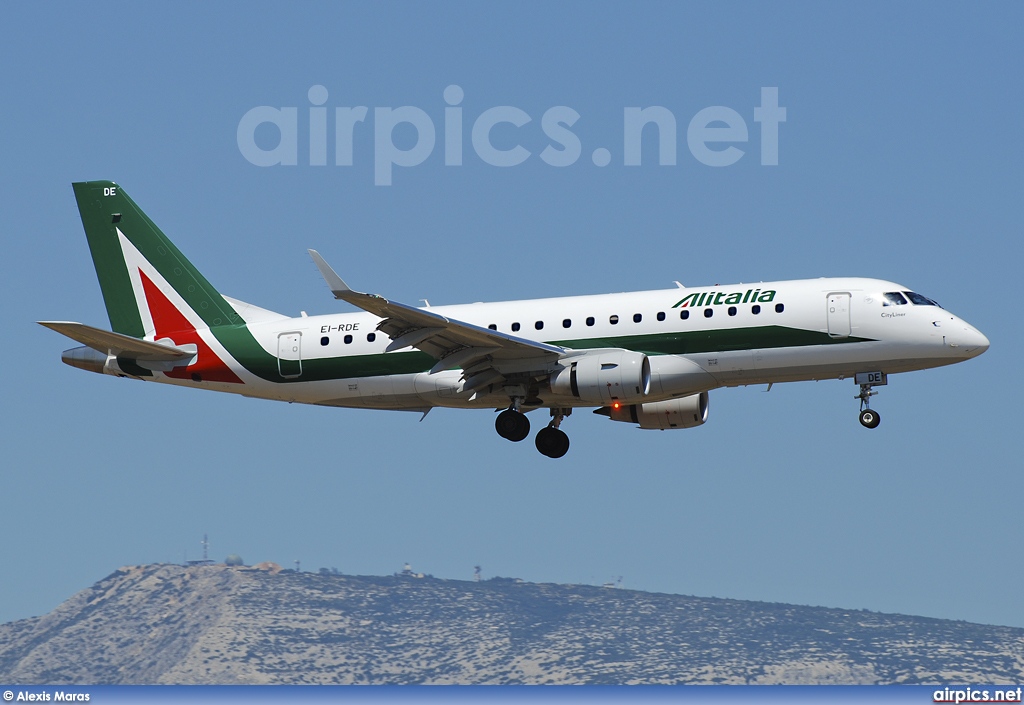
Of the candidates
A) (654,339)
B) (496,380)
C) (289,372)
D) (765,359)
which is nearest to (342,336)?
(289,372)

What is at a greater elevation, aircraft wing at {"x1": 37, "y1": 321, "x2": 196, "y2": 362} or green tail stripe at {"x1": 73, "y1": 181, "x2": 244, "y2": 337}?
green tail stripe at {"x1": 73, "y1": 181, "x2": 244, "y2": 337}

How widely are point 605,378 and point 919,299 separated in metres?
9.78

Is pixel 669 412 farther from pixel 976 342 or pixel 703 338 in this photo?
pixel 976 342

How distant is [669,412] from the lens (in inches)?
1890

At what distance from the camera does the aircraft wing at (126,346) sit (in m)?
46.4

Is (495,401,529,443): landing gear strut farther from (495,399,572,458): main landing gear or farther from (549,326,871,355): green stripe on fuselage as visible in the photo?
(549,326,871,355): green stripe on fuselage

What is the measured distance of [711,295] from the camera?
1738 inches

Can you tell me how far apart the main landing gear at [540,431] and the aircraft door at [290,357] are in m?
6.81

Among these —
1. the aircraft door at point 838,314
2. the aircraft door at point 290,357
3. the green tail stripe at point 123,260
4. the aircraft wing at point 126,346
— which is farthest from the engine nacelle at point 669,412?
the aircraft wing at point 126,346

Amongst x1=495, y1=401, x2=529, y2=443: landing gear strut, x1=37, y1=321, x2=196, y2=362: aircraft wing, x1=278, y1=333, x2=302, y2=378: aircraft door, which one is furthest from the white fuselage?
x1=37, y1=321, x2=196, y2=362: aircraft wing

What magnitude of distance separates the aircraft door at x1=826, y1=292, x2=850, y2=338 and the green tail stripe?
65.6 ft

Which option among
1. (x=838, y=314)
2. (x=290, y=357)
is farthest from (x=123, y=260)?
(x=838, y=314)

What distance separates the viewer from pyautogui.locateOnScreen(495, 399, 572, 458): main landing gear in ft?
152

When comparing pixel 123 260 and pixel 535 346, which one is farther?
pixel 123 260
